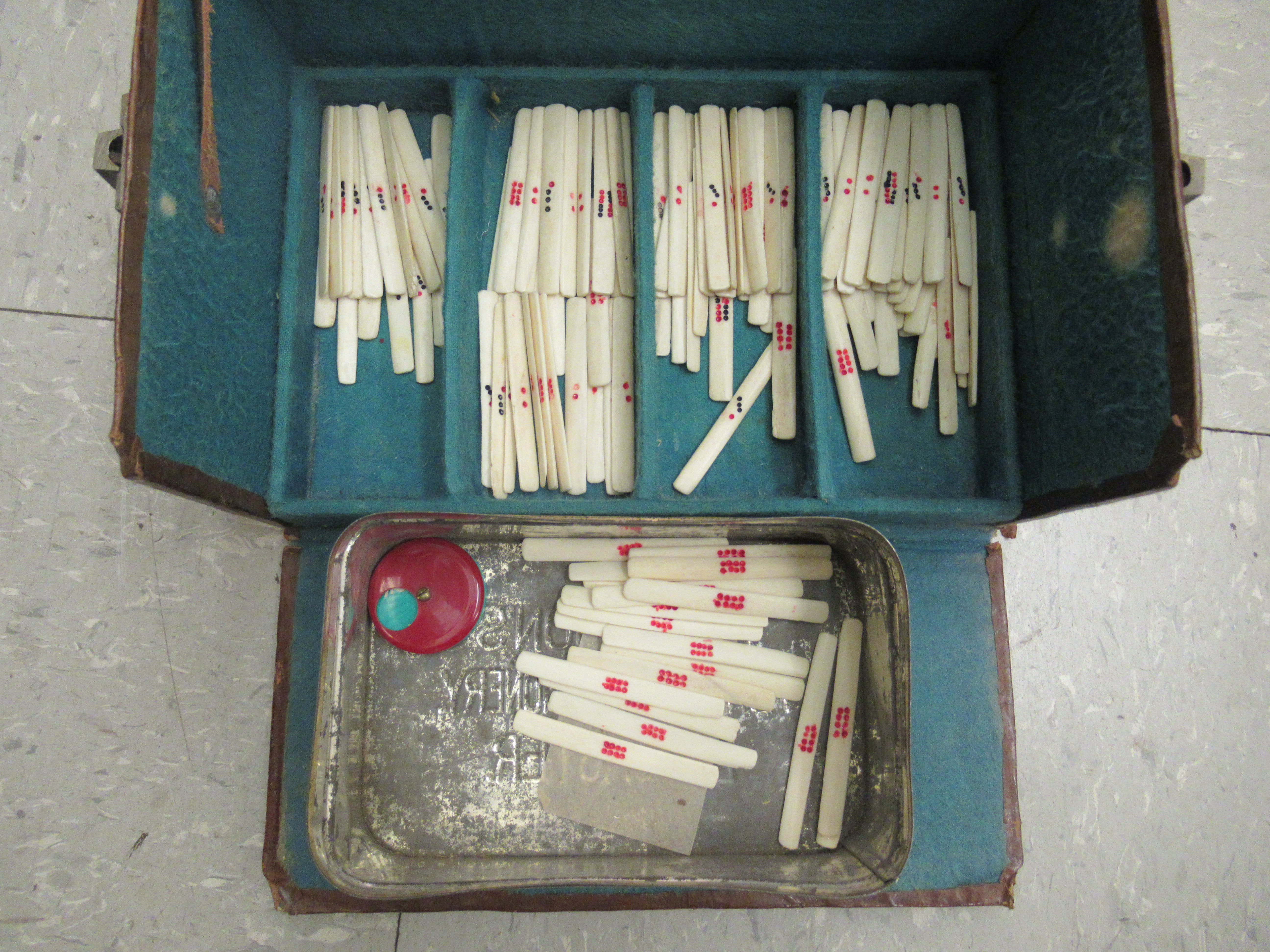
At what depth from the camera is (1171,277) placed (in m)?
1.14

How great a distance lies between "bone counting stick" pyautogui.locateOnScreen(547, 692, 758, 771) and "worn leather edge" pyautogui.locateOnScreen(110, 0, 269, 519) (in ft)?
2.73

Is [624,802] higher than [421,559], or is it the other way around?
[421,559]

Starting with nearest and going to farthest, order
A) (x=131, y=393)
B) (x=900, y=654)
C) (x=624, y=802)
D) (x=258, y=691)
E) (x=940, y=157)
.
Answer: (x=131, y=393) < (x=900, y=654) < (x=624, y=802) < (x=940, y=157) < (x=258, y=691)

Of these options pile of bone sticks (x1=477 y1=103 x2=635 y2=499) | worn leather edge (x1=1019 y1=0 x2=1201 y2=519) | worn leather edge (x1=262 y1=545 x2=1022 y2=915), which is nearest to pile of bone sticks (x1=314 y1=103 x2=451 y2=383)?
pile of bone sticks (x1=477 y1=103 x2=635 y2=499)

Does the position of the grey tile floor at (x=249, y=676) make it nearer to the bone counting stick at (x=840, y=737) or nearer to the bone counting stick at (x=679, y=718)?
the bone counting stick at (x=840, y=737)

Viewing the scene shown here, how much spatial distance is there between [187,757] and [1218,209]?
286 cm

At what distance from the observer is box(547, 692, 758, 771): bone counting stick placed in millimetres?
1495

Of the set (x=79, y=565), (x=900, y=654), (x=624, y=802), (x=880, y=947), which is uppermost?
(x=79, y=565)

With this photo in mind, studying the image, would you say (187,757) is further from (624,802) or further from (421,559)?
(624,802)

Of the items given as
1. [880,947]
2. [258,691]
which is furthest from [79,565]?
[880,947]

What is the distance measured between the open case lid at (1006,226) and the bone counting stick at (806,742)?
323 millimetres

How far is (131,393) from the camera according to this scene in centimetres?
115

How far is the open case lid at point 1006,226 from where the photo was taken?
1163 millimetres

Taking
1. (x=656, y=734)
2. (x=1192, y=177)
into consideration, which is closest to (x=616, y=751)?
(x=656, y=734)
